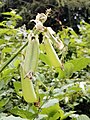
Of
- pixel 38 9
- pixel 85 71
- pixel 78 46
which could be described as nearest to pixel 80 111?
pixel 85 71

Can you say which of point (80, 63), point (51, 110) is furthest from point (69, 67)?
point (51, 110)

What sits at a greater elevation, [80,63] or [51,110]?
[80,63]

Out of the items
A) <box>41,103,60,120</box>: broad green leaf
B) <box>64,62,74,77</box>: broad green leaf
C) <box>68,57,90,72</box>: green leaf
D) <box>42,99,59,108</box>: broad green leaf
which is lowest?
<box>41,103,60,120</box>: broad green leaf

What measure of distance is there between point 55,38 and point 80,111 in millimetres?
2200

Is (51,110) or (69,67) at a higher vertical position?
(69,67)

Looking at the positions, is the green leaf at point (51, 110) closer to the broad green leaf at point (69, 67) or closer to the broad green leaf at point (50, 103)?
the broad green leaf at point (50, 103)

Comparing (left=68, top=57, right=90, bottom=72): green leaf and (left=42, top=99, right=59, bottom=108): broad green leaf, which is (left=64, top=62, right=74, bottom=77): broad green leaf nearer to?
(left=68, top=57, right=90, bottom=72): green leaf

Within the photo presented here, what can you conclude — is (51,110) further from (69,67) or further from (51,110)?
(69,67)

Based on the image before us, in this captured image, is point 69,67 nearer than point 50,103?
No

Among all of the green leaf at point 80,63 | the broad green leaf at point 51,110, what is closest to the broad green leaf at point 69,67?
the green leaf at point 80,63

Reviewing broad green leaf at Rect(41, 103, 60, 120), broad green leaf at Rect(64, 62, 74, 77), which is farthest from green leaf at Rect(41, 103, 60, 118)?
broad green leaf at Rect(64, 62, 74, 77)

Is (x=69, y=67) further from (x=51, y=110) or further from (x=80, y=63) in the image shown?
(x=51, y=110)

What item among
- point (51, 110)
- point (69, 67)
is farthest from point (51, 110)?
point (69, 67)

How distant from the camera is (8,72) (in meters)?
1.52
